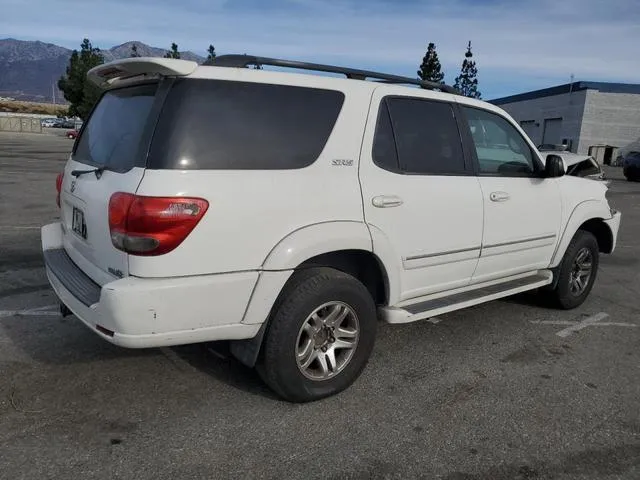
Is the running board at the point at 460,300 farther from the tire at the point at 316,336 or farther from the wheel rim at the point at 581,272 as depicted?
the wheel rim at the point at 581,272

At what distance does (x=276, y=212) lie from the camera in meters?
3.04

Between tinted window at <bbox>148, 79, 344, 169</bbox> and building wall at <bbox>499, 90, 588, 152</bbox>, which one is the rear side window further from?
building wall at <bbox>499, 90, 588, 152</bbox>

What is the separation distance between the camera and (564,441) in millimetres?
3098

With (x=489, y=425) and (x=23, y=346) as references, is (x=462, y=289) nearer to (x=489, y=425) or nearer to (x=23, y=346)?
(x=489, y=425)

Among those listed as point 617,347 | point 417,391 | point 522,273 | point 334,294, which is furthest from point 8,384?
point 617,347

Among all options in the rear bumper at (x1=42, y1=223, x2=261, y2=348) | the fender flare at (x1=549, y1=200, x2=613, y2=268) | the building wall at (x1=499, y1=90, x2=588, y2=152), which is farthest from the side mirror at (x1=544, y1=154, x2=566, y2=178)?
the building wall at (x1=499, y1=90, x2=588, y2=152)

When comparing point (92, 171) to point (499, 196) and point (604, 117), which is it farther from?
point (604, 117)

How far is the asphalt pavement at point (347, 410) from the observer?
2812 millimetres

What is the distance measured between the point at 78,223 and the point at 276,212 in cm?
132

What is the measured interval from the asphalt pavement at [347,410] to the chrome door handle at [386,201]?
1.18 metres

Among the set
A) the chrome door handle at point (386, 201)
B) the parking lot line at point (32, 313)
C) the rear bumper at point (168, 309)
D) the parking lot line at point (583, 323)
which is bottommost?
the parking lot line at point (32, 313)

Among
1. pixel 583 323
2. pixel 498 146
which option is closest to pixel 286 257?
pixel 498 146

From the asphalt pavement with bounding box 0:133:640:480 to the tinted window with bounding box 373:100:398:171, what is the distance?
1.43m

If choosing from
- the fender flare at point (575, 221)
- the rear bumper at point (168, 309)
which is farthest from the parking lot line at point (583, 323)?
the rear bumper at point (168, 309)
